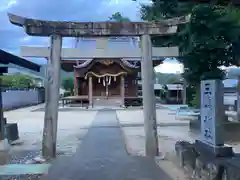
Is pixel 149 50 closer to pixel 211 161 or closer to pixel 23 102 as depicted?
pixel 211 161

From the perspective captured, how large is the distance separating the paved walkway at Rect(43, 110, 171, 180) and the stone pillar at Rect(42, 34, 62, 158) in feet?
→ 2.41

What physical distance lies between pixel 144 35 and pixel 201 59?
3200 millimetres

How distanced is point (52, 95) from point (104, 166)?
2.36 metres

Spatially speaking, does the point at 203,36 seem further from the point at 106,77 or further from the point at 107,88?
the point at 107,88

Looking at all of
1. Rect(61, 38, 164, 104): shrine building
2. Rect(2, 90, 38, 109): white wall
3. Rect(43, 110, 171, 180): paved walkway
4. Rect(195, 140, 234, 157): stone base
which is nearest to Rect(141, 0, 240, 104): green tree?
Rect(195, 140, 234, 157): stone base

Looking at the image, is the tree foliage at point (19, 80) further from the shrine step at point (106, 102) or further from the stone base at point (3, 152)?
the stone base at point (3, 152)

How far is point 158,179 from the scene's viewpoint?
6469mm

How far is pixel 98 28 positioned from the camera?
29.2 ft

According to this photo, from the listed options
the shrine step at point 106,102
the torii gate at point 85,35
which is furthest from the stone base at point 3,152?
the shrine step at point 106,102

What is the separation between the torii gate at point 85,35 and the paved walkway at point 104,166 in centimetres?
78

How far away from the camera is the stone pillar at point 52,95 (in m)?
8.73

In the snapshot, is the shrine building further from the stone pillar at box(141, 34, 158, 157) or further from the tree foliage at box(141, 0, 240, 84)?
the stone pillar at box(141, 34, 158, 157)

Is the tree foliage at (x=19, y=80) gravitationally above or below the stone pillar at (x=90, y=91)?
above

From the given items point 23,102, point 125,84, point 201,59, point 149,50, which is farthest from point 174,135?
point 23,102
